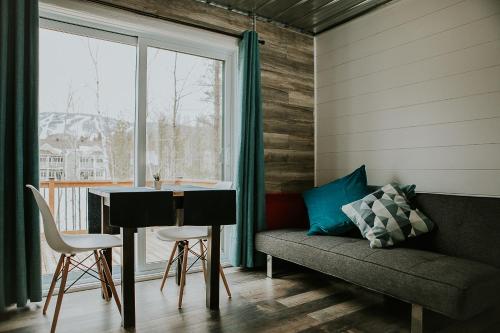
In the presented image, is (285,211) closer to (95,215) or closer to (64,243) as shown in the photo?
(95,215)

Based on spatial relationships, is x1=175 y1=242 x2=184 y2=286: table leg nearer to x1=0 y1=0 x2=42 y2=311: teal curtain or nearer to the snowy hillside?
x1=0 y1=0 x2=42 y2=311: teal curtain

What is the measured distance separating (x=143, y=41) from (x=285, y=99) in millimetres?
1529

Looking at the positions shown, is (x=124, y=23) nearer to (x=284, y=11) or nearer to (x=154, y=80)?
(x=154, y=80)

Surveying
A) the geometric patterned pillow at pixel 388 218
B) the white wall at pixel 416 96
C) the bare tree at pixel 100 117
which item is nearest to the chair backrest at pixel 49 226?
the bare tree at pixel 100 117

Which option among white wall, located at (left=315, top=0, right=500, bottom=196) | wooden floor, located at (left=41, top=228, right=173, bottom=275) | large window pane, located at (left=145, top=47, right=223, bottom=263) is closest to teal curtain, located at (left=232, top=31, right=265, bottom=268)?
large window pane, located at (left=145, top=47, right=223, bottom=263)

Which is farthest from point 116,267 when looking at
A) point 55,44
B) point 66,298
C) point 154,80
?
point 55,44

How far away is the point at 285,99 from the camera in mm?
3900

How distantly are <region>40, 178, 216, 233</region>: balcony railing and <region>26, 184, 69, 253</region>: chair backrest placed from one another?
127cm

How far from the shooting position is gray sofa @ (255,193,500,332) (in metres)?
1.94

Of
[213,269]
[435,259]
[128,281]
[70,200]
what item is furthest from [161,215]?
[70,200]

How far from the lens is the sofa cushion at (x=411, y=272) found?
1.90 metres

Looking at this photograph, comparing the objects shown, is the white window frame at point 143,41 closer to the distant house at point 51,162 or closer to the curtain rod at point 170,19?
the curtain rod at point 170,19

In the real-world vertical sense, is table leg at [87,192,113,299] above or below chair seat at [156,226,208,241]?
above

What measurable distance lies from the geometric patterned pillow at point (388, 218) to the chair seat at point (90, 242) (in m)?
1.75
